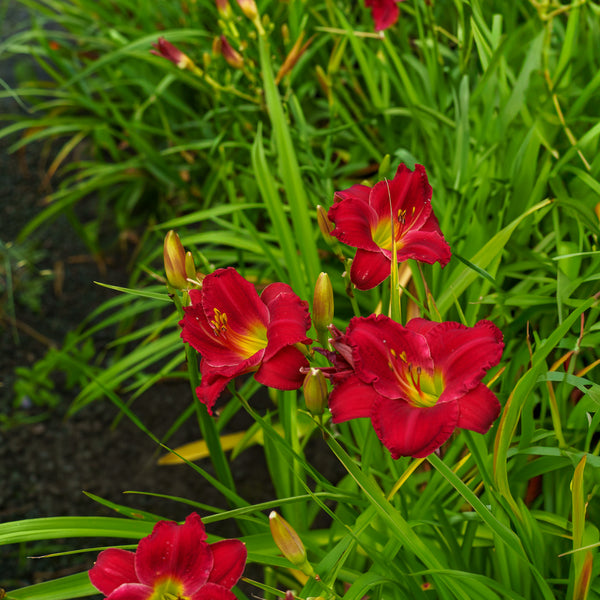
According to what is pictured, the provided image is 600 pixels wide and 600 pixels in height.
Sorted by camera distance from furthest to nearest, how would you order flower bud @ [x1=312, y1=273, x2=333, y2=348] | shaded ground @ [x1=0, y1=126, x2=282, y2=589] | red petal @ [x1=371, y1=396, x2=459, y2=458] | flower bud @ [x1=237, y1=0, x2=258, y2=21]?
1. shaded ground @ [x1=0, y1=126, x2=282, y2=589]
2. flower bud @ [x1=237, y1=0, x2=258, y2=21]
3. flower bud @ [x1=312, y1=273, x2=333, y2=348]
4. red petal @ [x1=371, y1=396, x2=459, y2=458]

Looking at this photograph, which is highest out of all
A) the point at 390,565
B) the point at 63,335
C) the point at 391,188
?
the point at 391,188

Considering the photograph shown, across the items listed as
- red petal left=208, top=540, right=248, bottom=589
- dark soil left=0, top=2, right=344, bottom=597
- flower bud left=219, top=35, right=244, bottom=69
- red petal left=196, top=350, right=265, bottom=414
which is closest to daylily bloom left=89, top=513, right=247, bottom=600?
red petal left=208, top=540, right=248, bottom=589

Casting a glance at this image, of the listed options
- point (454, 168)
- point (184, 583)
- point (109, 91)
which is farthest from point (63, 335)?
point (184, 583)

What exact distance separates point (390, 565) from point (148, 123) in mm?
1999

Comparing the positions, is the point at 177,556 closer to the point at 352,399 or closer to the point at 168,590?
the point at 168,590

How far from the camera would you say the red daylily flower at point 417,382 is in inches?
25.1

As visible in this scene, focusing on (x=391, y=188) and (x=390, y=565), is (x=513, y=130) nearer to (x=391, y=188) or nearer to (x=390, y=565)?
(x=391, y=188)

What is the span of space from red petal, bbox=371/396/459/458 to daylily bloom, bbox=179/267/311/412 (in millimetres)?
113

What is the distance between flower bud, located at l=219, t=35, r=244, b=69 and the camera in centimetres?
142

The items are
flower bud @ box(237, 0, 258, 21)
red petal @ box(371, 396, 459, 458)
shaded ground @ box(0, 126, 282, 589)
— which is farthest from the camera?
shaded ground @ box(0, 126, 282, 589)

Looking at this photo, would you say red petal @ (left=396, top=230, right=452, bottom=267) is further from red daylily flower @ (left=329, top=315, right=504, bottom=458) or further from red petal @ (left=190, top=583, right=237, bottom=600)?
red petal @ (left=190, top=583, right=237, bottom=600)

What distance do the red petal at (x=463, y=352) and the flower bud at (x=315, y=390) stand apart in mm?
128

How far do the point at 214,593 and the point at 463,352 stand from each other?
14.8 inches

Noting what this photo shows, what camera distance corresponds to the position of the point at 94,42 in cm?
245
